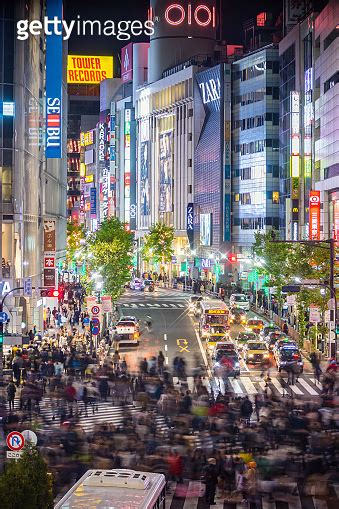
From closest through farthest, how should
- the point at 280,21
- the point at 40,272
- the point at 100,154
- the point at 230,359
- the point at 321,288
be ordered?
1. the point at 230,359
2. the point at 321,288
3. the point at 40,272
4. the point at 280,21
5. the point at 100,154

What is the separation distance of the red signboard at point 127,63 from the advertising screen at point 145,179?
24.6 m

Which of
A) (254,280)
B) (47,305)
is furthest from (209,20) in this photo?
(47,305)

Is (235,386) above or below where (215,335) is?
below

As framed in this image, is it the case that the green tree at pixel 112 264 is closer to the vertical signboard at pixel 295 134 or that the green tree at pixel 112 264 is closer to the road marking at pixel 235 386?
the vertical signboard at pixel 295 134

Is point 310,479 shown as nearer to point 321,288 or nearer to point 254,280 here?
point 321,288

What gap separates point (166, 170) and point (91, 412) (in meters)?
105

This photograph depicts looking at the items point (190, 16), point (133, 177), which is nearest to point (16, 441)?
point (190, 16)

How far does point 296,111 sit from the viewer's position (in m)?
89.1

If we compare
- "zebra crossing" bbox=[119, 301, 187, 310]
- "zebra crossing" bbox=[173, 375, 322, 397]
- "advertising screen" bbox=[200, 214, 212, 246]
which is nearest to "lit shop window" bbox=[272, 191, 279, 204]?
"advertising screen" bbox=[200, 214, 212, 246]

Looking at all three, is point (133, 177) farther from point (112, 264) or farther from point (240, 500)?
point (240, 500)

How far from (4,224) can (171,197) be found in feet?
262

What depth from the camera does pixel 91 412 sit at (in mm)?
35500

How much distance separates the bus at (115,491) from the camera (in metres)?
17.0

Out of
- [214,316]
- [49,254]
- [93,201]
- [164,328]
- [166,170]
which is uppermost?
[166,170]
